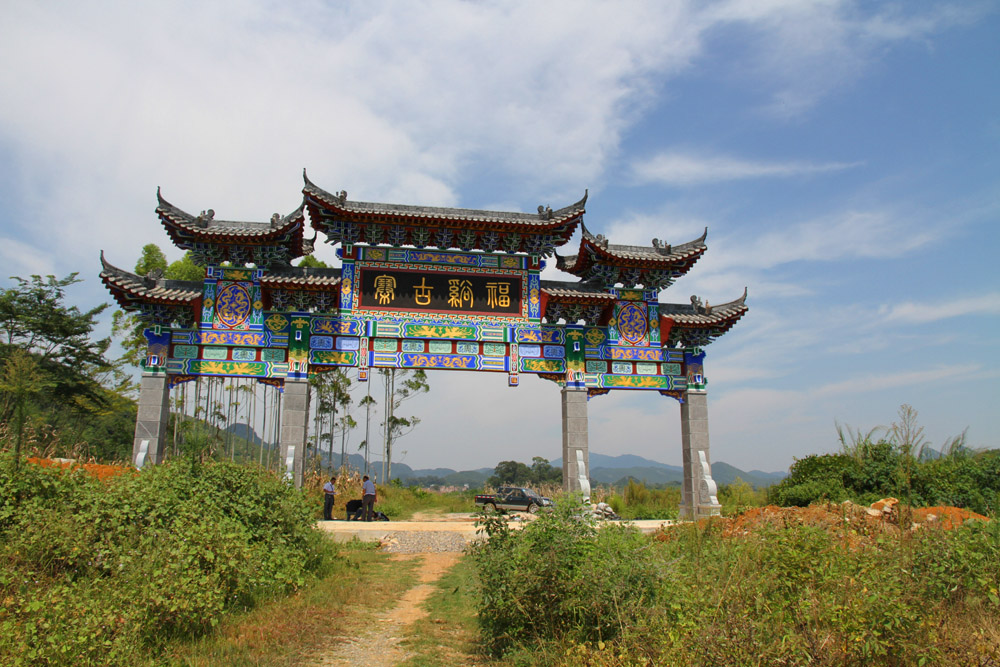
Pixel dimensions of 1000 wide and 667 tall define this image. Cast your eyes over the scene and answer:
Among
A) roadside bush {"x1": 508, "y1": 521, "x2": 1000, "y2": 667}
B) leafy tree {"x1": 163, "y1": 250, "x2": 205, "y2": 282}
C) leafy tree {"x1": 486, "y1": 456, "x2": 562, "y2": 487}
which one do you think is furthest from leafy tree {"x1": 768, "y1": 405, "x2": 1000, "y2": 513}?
leafy tree {"x1": 486, "y1": 456, "x2": 562, "y2": 487}

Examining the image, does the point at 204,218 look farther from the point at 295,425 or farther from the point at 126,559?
the point at 126,559

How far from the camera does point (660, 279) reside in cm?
1628

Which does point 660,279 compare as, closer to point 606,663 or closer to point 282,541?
point 282,541

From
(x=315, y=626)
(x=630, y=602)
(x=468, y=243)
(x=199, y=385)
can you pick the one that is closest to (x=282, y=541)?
(x=315, y=626)

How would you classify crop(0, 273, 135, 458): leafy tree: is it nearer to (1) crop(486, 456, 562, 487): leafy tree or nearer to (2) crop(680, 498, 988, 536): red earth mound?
(2) crop(680, 498, 988, 536): red earth mound

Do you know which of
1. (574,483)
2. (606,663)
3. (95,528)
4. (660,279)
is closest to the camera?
(606,663)

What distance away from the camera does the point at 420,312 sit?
49.5ft

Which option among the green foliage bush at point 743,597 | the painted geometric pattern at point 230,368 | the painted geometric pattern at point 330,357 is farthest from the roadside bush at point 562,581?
the painted geometric pattern at point 230,368

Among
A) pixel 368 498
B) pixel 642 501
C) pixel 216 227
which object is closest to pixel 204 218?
pixel 216 227

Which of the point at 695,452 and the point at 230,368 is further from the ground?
the point at 230,368

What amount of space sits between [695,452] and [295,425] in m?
9.75

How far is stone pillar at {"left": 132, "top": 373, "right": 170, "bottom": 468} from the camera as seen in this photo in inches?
538

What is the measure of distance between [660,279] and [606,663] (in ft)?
43.5

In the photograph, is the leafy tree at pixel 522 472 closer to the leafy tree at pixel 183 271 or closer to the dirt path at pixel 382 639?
the leafy tree at pixel 183 271
